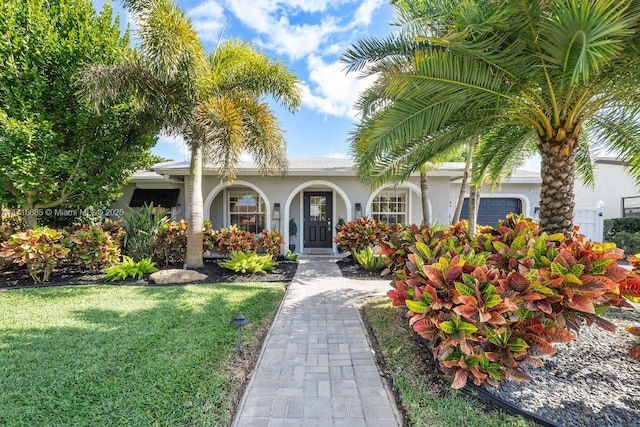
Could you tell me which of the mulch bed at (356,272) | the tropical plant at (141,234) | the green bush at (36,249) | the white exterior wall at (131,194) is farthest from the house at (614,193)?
the green bush at (36,249)

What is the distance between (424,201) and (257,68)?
7.83 m

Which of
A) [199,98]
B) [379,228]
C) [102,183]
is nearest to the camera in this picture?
Result: [199,98]

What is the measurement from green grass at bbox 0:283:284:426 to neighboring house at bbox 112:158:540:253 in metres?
6.60

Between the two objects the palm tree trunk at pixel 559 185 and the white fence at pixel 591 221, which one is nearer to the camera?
the palm tree trunk at pixel 559 185

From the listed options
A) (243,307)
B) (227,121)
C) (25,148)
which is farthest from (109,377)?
(25,148)

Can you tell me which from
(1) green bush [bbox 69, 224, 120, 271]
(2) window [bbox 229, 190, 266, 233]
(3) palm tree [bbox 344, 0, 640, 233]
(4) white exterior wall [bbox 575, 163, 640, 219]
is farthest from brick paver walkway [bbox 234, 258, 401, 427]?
(4) white exterior wall [bbox 575, 163, 640, 219]

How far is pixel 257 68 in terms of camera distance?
8.35m

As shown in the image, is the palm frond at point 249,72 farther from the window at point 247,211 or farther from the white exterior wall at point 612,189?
the white exterior wall at point 612,189

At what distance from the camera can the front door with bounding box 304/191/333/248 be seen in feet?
46.1

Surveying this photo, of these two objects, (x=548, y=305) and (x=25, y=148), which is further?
(x=25, y=148)

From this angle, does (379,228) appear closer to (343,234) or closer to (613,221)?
(343,234)

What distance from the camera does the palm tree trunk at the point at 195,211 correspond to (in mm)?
8609

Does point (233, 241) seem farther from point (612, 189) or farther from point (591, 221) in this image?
point (612, 189)

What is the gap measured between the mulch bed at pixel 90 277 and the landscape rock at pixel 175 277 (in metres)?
0.16
